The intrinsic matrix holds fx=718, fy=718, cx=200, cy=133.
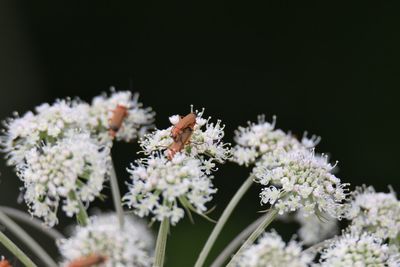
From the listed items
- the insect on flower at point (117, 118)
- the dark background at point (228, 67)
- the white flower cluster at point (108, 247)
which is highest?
the dark background at point (228, 67)

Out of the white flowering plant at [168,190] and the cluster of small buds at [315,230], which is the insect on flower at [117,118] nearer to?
the white flowering plant at [168,190]

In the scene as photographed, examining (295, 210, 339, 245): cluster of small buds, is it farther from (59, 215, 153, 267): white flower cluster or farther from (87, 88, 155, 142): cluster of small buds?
(59, 215, 153, 267): white flower cluster

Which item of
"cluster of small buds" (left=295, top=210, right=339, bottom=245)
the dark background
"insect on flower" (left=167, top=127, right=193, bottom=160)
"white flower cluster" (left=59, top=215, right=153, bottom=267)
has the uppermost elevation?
the dark background

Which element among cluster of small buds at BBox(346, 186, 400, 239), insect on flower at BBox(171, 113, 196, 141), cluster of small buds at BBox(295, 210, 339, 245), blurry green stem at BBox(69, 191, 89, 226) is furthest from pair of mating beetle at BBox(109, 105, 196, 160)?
cluster of small buds at BBox(295, 210, 339, 245)

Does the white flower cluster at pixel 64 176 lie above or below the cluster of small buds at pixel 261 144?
below

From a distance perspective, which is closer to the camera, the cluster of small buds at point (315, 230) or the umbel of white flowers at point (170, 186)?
the umbel of white flowers at point (170, 186)

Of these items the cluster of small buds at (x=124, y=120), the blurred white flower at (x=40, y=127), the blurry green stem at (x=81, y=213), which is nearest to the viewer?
the blurry green stem at (x=81, y=213)

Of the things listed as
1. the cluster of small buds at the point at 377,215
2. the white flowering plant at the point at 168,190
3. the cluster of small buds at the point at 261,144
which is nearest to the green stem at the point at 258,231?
the white flowering plant at the point at 168,190

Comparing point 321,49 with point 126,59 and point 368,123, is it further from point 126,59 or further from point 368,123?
point 126,59
